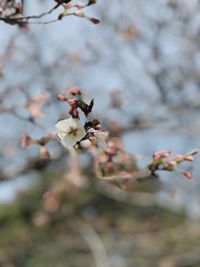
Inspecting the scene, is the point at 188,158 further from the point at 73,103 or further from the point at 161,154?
the point at 73,103

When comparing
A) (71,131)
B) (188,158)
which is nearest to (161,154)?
(188,158)

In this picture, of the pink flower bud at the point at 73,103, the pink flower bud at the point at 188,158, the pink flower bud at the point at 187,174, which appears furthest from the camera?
the pink flower bud at the point at 187,174

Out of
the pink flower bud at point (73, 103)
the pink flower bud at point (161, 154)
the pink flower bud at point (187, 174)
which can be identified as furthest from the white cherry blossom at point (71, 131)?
the pink flower bud at point (187, 174)

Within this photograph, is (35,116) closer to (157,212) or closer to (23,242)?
(23,242)

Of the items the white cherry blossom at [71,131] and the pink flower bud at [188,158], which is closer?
the white cherry blossom at [71,131]

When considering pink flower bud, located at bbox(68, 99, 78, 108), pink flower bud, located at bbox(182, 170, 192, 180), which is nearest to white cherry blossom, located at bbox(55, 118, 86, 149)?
Result: pink flower bud, located at bbox(68, 99, 78, 108)

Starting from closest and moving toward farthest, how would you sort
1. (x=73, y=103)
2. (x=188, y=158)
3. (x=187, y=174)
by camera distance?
(x=73, y=103) → (x=188, y=158) → (x=187, y=174)

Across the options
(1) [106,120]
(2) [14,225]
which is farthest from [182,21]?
(2) [14,225]

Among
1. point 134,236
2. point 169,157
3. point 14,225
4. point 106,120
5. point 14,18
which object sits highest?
point 14,225

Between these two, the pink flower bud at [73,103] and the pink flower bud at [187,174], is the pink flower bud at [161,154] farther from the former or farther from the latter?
the pink flower bud at [73,103]
